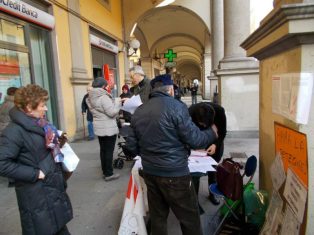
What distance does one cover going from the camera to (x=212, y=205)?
11.2 feet

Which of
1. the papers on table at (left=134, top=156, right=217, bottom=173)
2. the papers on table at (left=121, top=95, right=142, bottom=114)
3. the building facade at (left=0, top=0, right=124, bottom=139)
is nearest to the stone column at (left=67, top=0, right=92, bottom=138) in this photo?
the building facade at (left=0, top=0, right=124, bottom=139)

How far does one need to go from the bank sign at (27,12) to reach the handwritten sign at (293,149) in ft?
17.6

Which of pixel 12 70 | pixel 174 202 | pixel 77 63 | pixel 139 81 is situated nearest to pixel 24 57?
pixel 12 70

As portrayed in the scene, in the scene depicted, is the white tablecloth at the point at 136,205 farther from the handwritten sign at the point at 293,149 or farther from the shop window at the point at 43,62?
the shop window at the point at 43,62

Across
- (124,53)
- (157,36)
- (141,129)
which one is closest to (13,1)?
(141,129)

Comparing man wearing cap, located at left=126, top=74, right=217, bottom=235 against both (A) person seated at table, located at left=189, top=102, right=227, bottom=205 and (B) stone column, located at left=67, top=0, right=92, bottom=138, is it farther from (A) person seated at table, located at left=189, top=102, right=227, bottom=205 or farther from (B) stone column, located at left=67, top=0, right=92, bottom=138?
(B) stone column, located at left=67, top=0, right=92, bottom=138

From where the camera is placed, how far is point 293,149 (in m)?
1.86

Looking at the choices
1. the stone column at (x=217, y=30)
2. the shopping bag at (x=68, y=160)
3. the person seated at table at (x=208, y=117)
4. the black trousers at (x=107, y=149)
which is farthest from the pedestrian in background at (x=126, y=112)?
the stone column at (x=217, y=30)

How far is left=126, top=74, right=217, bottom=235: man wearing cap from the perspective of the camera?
6.81 ft

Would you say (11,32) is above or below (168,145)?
above

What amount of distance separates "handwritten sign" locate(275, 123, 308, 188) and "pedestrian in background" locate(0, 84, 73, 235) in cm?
178

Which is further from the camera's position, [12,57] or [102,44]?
[102,44]

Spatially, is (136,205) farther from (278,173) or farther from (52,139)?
(278,173)

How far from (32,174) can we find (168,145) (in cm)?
104
